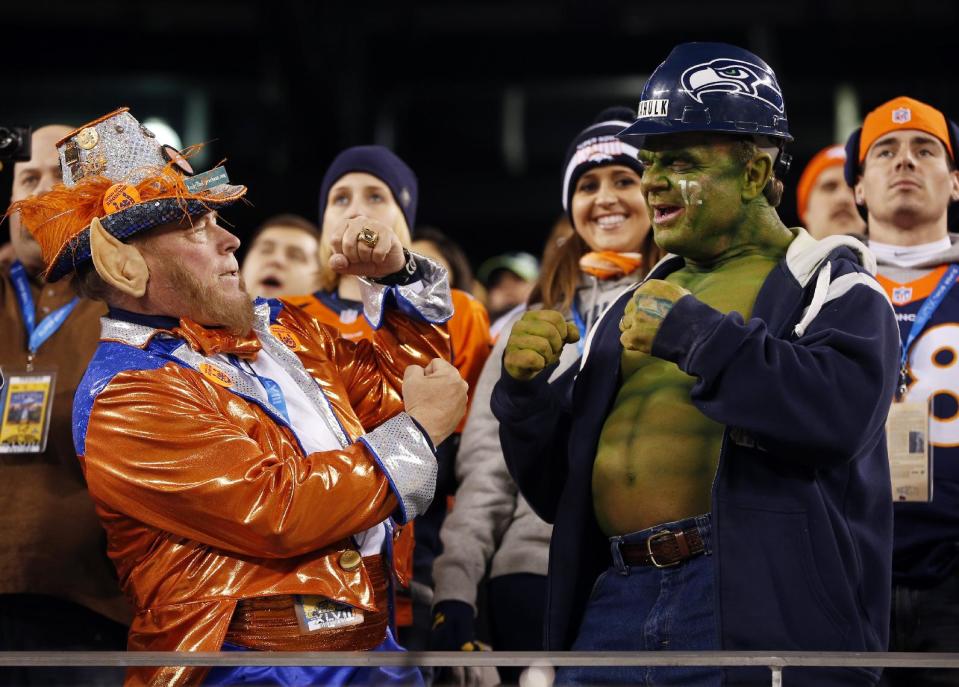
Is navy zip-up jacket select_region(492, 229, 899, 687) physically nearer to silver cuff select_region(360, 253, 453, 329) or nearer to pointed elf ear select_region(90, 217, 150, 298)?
silver cuff select_region(360, 253, 453, 329)

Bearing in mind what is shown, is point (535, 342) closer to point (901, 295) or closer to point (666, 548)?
point (666, 548)

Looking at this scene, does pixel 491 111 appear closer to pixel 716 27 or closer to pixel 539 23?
pixel 539 23

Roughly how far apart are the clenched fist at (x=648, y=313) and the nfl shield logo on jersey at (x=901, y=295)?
1198mm

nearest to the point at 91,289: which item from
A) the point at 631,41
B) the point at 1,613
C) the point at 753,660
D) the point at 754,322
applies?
the point at 1,613

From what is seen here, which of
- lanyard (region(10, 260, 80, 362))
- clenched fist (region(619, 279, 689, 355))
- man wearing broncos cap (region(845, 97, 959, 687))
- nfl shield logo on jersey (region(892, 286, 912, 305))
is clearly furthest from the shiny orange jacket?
nfl shield logo on jersey (region(892, 286, 912, 305))

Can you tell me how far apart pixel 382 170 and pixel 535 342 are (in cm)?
149

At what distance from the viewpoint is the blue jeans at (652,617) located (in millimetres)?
2080

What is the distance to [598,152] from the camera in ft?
10.7

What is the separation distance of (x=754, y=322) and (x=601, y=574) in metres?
0.59

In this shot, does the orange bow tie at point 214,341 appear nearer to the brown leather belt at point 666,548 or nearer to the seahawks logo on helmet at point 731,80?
the brown leather belt at point 666,548

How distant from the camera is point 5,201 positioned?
3.21 metres

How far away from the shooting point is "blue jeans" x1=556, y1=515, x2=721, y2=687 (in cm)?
208

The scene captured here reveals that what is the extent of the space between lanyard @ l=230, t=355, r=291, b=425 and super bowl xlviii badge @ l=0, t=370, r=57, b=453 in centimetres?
75

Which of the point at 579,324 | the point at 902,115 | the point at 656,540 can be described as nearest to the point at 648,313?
the point at 656,540
